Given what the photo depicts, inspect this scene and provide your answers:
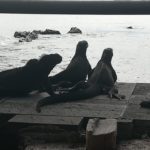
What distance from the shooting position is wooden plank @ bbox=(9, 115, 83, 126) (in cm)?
504

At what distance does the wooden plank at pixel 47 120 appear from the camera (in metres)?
5.04

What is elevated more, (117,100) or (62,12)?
(62,12)

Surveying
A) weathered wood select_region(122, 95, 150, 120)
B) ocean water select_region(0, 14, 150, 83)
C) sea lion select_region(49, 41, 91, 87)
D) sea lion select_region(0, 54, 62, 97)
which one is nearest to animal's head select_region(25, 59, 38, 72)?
sea lion select_region(0, 54, 62, 97)

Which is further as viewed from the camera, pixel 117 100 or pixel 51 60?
pixel 51 60

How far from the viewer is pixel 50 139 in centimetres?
495

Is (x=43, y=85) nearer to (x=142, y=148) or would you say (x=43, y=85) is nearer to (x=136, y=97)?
(x=136, y=97)

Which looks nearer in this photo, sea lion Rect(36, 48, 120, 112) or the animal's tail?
the animal's tail

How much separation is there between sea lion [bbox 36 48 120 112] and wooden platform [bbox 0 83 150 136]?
0.10 meters

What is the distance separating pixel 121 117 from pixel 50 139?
93cm

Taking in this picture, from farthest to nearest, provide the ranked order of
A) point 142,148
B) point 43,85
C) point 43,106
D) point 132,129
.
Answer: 1. point 43,85
2. point 43,106
3. point 132,129
4. point 142,148

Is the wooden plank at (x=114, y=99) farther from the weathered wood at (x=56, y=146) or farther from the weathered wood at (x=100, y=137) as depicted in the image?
the weathered wood at (x=100, y=137)

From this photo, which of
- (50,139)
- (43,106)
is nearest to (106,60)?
(43,106)

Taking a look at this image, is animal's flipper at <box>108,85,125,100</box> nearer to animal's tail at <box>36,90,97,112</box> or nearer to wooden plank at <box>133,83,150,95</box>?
animal's tail at <box>36,90,97,112</box>

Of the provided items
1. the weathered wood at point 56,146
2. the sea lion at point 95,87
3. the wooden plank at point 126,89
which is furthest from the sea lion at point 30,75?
the weathered wood at point 56,146
